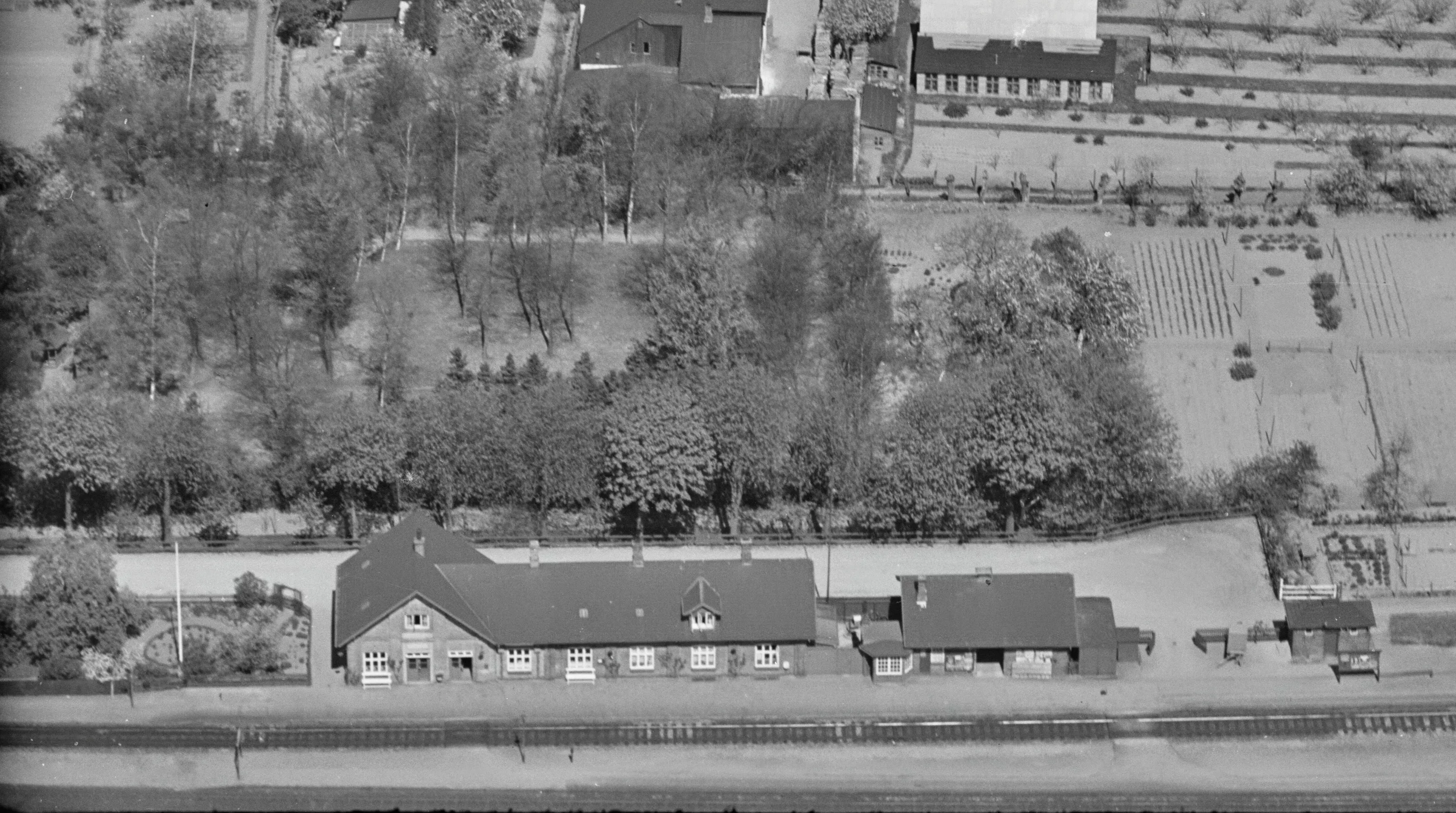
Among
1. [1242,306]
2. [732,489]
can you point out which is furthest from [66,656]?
[1242,306]

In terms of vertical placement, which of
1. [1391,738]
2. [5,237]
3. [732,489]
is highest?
[5,237]

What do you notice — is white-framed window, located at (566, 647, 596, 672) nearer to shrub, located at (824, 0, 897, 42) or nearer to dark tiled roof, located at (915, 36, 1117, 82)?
dark tiled roof, located at (915, 36, 1117, 82)

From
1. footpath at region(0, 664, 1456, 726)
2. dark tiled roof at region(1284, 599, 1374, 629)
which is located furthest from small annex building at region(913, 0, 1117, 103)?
footpath at region(0, 664, 1456, 726)

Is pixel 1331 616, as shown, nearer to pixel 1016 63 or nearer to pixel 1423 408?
pixel 1423 408

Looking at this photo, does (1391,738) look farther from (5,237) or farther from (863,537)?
(5,237)

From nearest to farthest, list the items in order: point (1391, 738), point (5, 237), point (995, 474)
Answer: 1. point (1391, 738)
2. point (995, 474)
3. point (5, 237)

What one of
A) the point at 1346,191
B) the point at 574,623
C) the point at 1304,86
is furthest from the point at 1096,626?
the point at 1304,86

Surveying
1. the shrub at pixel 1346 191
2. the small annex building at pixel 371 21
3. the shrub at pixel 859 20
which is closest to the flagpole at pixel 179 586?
the small annex building at pixel 371 21
